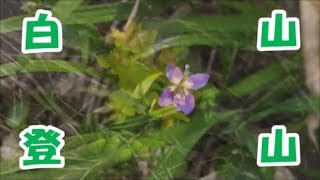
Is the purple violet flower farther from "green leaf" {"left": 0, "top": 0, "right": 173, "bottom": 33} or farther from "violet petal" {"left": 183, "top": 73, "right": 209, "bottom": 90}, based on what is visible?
"green leaf" {"left": 0, "top": 0, "right": 173, "bottom": 33}

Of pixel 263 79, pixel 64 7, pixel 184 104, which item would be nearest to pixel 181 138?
pixel 184 104

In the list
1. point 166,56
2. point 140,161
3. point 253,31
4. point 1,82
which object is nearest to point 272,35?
point 253,31

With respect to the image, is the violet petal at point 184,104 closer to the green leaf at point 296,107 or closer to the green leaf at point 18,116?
the green leaf at point 296,107

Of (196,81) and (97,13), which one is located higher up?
(97,13)

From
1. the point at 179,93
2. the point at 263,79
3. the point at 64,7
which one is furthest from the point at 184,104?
the point at 64,7

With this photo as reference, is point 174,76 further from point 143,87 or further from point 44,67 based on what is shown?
point 44,67

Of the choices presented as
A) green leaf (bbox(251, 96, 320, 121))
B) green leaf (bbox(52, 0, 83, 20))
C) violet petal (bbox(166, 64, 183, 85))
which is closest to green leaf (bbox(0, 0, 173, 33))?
green leaf (bbox(52, 0, 83, 20))

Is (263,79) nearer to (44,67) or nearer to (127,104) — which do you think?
(127,104)
